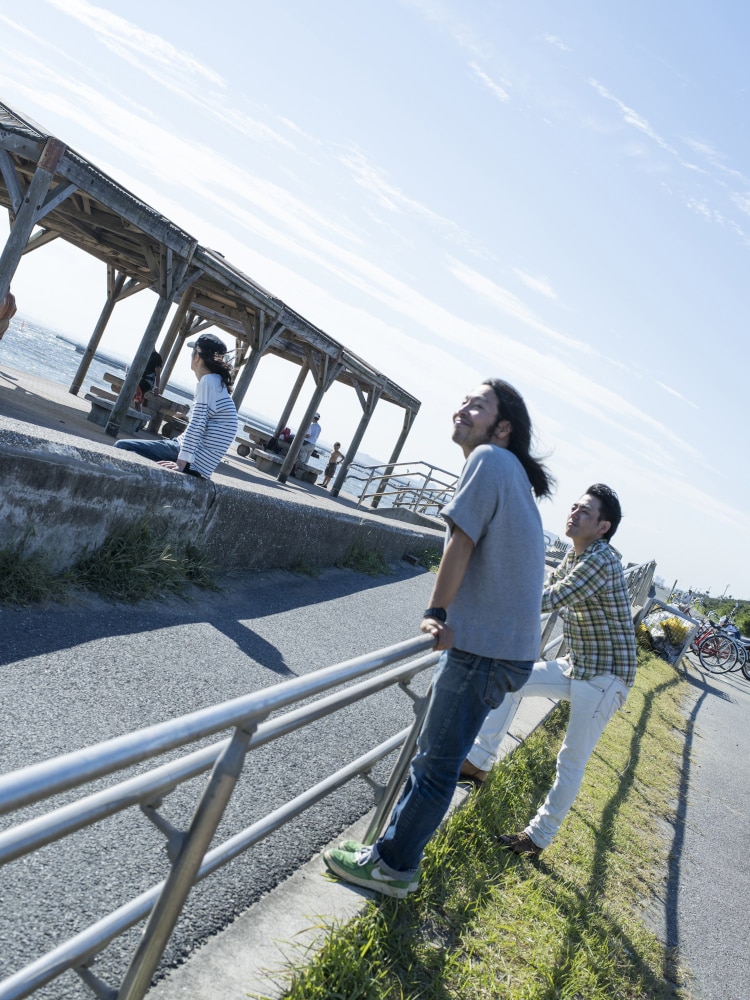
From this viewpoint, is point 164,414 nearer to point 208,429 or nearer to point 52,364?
point 208,429

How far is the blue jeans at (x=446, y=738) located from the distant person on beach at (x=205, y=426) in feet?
13.3

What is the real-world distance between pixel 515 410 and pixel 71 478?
3289 millimetres

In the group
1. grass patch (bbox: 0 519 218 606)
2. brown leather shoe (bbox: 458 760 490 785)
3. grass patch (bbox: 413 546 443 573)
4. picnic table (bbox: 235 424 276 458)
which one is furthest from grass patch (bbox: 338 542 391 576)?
picnic table (bbox: 235 424 276 458)

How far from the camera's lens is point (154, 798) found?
149 cm

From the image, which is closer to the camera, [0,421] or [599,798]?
[0,421]

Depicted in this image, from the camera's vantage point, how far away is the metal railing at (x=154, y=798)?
116 centimetres

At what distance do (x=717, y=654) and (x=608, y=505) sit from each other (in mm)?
13467

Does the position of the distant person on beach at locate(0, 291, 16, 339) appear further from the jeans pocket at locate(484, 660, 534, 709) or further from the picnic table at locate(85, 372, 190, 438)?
the jeans pocket at locate(484, 660, 534, 709)

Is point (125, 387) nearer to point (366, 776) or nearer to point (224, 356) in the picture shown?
point (224, 356)

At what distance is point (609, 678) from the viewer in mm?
4016

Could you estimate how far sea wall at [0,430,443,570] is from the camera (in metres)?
4.79

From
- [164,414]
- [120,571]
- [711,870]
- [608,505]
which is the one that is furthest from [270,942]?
[164,414]

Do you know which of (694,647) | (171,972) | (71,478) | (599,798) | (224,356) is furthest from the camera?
(694,647)

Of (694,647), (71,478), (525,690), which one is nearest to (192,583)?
(71,478)
